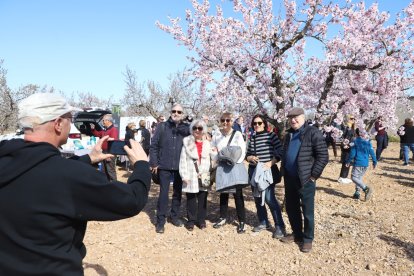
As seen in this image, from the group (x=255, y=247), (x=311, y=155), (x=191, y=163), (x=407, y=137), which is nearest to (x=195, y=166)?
(x=191, y=163)

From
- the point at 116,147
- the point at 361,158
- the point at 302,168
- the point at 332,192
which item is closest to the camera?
the point at 116,147

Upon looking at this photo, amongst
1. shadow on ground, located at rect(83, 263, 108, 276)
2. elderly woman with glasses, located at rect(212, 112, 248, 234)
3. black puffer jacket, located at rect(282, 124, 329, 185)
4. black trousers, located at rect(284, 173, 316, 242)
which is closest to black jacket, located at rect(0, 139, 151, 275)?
shadow on ground, located at rect(83, 263, 108, 276)

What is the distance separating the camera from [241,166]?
5492 millimetres

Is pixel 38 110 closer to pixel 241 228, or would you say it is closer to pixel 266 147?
pixel 266 147

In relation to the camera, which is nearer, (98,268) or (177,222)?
(98,268)

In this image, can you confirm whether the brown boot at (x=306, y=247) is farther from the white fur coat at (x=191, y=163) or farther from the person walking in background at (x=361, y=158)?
the person walking in background at (x=361, y=158)

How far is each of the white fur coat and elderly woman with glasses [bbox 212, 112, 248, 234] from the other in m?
0.20

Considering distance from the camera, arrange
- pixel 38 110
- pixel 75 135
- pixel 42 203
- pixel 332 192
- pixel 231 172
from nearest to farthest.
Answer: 1. pixel 42 203
2. pixel 38 110
3. pixel 231 172
4. pixel 332 192
5. pixel 75 135

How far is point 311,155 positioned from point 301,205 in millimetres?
716

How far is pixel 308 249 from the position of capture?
4.71 meters

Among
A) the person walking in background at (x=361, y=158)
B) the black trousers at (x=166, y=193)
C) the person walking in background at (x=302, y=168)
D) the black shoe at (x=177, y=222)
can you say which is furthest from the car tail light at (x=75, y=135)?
the person walking in background at (x=361, y=158)

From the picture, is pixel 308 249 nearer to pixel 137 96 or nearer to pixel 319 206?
pixel 319 206

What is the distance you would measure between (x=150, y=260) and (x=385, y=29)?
5958 mm

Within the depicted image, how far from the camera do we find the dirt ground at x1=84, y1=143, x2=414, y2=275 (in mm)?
4254
